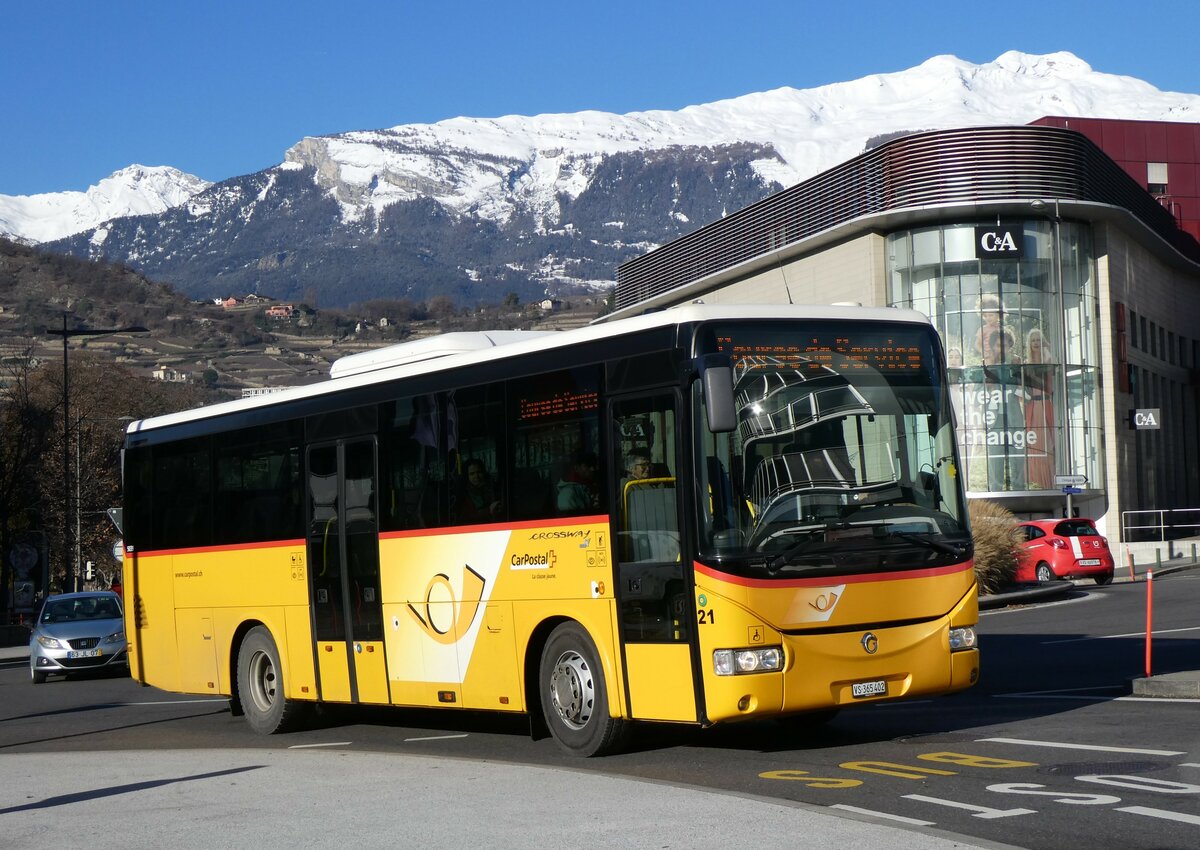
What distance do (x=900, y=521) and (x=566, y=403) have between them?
260 centimetres

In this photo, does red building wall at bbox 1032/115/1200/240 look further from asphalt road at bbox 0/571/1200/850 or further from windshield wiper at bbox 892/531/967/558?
windshield wiper at bbox 892/531/967/558

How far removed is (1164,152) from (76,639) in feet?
228

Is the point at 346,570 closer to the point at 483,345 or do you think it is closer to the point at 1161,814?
the point at 483,345

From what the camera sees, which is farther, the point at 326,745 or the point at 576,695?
the point at 326,745

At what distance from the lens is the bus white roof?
11.5 m

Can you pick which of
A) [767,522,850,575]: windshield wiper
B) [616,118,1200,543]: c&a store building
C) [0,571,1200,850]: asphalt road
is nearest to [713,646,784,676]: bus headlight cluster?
[767,522,850,575]: windshield wiper

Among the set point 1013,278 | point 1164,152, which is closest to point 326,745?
point 1013,278

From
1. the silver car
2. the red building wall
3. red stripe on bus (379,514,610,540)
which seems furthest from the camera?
the red building wall

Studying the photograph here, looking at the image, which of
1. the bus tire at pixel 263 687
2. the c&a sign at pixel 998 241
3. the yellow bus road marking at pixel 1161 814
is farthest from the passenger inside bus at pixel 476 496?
the c&a sign at pixel 998 241

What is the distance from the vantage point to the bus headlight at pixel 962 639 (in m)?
11.6

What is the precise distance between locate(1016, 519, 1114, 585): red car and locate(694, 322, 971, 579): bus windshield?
2504 centimetres

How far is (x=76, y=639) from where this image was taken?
26828mm

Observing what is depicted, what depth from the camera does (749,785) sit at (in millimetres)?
10242

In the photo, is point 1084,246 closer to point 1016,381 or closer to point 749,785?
point 1016,381
